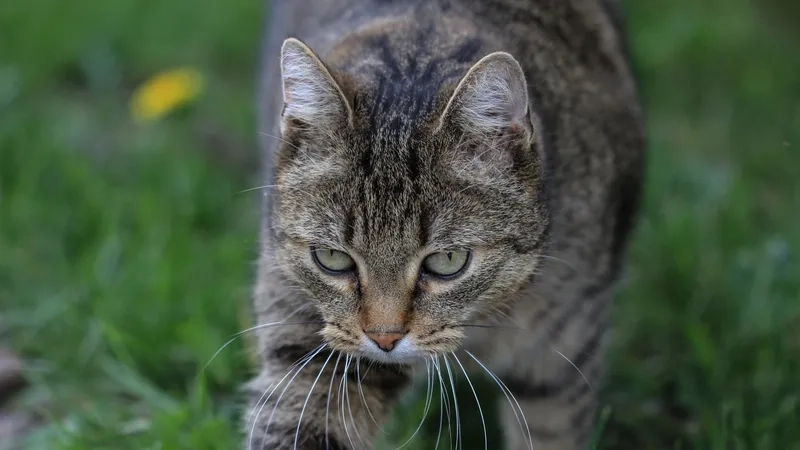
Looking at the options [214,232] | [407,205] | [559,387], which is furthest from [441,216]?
[214,232]

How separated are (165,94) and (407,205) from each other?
2.44m

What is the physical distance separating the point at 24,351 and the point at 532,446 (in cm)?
157

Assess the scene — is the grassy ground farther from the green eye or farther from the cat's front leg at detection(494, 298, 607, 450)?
the green eye

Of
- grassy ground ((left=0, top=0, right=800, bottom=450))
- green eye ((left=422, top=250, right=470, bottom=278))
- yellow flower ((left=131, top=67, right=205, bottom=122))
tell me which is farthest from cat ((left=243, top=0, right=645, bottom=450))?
yellow flower ((left=131, top=67, right=205, bottom=122))

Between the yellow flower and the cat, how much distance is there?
151 centimetres

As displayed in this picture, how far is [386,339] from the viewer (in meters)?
2.11

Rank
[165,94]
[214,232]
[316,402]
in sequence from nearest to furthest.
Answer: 1. [316,402]
2. [214,232]
3. [165,94]

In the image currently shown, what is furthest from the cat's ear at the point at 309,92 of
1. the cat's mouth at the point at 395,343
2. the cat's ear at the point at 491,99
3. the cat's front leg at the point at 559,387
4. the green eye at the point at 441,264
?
the cat's front leg at the point at 559,387

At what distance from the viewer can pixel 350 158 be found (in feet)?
7.17

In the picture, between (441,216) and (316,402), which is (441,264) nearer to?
(441,216)

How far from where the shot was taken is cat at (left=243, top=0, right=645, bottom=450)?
2137 millimetres

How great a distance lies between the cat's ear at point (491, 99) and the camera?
6.84 feet

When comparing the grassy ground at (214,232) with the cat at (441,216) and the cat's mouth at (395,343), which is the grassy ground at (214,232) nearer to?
the cat at (441,216)

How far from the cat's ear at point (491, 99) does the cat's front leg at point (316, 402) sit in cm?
60
